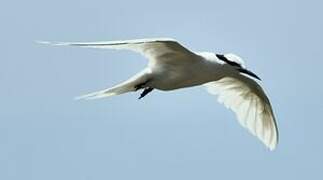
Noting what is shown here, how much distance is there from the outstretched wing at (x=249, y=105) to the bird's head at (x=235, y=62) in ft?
5.62

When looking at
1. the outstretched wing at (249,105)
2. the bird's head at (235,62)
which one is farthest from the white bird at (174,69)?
the outstretched wing at (249,105)

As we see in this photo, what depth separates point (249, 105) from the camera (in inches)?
637

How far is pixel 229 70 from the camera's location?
14.0 metres

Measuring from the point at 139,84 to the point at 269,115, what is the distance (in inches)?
127

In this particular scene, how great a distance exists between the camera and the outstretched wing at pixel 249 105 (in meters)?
16.0

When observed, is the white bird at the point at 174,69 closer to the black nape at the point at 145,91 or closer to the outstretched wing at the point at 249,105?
the black nape at the point at 145,91

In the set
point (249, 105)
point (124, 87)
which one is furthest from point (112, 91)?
point (249, 105)

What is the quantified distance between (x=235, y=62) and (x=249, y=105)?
226 centimetres

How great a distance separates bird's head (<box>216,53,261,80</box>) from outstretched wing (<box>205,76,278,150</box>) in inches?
67.5

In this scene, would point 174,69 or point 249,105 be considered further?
point 249,105

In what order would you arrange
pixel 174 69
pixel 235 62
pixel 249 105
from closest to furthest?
pixel 174 69 → pixel 235 62 → pixel 249 105

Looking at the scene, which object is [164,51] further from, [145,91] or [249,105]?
[249,105]

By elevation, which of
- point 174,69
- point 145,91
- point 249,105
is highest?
point 174,69

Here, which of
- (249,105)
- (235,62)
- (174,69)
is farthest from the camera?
(249,105)
